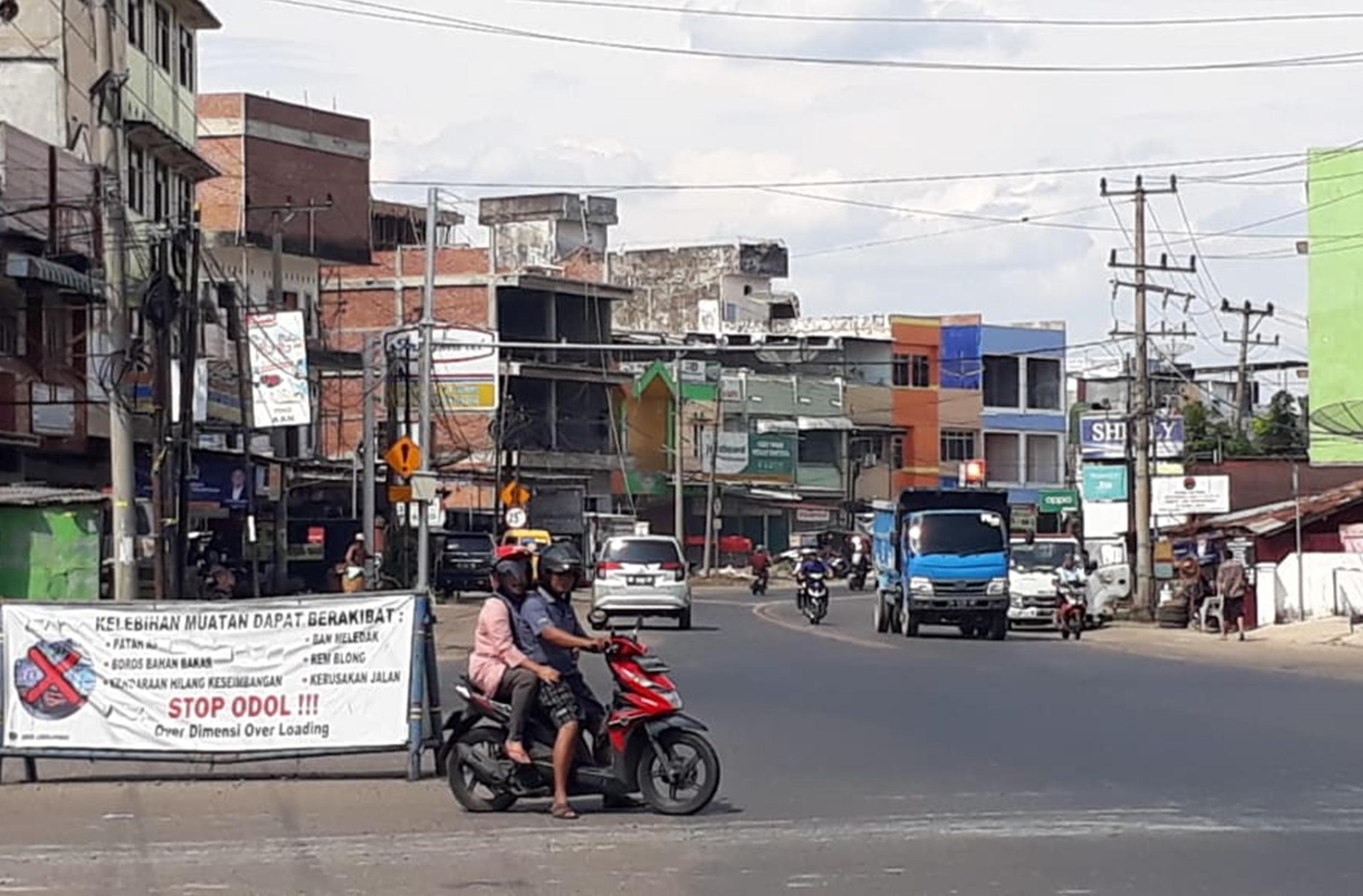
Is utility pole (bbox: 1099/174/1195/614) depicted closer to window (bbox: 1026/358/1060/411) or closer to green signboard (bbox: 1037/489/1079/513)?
green signboard (bbox: 1037/489/1079/513)

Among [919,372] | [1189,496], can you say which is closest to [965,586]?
[1189,496]

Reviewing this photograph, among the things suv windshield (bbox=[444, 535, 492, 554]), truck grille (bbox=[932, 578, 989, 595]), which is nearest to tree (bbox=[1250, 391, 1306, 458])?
suv windshield (bbox=[444, 535, 492, 554])

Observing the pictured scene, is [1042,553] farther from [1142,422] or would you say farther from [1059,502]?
[1059,502]

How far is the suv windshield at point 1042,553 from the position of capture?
47000 mm

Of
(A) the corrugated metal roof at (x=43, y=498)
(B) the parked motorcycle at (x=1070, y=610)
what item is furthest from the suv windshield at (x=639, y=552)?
(A) the corrugated metal roof at (x=43, y=498)

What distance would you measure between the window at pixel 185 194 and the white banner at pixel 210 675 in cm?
3472

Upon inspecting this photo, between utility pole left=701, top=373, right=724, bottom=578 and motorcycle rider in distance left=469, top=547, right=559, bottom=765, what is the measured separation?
69564 millimetres

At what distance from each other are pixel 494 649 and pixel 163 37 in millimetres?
39953

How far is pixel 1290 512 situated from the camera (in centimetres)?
4697

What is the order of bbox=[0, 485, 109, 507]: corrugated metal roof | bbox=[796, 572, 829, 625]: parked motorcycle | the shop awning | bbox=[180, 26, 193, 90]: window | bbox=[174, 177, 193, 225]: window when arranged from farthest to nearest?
bbox=[180, 26, 193, 90]: window
bbox=[174, 177, 193, 225]: window
bbox=[796, 572, 829, 625]: parked motorcycle
the shop awning
bbox=[0, 485, 109, 507]: corrugated metal roof

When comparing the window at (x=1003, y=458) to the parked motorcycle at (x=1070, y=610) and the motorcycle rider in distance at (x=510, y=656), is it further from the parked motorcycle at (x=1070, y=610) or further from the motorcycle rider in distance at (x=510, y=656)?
the motorcycle rider in distance at (x=510, y=656)

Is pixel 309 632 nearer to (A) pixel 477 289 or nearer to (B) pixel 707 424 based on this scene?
(A) pixel 477 289

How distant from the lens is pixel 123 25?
45.3 metres

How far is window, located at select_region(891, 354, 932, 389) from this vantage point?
10444 cm
